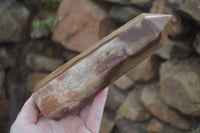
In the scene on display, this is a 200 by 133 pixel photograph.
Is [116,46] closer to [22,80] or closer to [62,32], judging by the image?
[62,32]

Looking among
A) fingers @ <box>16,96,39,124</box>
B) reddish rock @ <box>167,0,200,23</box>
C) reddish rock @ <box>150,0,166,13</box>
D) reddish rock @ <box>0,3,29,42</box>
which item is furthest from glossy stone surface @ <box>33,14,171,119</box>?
reddish rock @ <box>0,3,29,42</box>

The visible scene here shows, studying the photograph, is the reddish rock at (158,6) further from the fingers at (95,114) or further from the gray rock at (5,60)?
the gray rock at (5,60)

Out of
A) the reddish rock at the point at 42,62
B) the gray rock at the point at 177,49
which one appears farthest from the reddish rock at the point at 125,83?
the reddish rock at the point at 42,62

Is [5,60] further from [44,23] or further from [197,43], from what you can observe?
[197,43]

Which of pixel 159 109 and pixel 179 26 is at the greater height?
pixel 179 26

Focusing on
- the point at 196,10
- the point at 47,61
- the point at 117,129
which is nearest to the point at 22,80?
the point at 47,61

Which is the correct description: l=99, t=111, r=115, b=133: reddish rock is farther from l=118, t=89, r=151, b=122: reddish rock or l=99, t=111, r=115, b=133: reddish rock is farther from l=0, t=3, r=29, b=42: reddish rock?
l=0, t=3, r=29, b=42: reddish rock

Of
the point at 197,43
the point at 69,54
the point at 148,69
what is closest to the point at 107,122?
the point at 148,69
